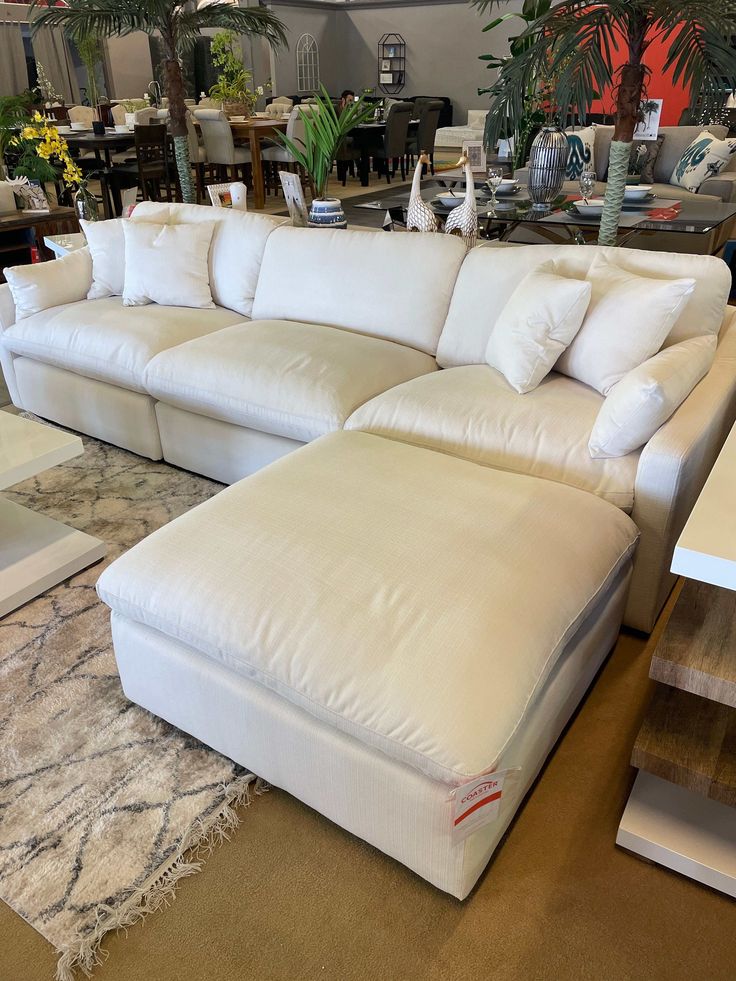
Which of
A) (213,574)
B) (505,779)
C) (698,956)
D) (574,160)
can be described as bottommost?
(698,956)

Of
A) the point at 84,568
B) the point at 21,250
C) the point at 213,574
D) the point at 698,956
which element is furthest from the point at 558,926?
the point at 21,250

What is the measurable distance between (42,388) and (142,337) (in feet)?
2.10

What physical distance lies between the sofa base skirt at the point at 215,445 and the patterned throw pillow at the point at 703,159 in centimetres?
411

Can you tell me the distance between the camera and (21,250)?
466 centimetres

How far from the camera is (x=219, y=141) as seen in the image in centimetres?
730

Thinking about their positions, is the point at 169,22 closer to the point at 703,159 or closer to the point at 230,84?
the point at 703,159

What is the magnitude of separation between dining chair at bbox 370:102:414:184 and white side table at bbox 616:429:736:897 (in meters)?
7.89

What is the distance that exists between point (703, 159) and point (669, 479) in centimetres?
423

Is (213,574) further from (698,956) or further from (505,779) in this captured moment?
(698,956)

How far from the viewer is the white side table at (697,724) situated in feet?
3.99

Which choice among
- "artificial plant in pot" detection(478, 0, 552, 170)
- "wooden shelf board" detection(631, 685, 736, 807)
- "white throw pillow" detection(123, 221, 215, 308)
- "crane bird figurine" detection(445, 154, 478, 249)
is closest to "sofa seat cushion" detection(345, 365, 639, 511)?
"wooden shelf board" detection(631, 685, 736, 807)

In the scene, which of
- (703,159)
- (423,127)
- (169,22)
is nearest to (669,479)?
(169,22)

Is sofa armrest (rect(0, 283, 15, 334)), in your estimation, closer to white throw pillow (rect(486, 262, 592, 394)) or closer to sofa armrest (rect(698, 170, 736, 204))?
white throw pillow (rect(486, 262, 592, 394))

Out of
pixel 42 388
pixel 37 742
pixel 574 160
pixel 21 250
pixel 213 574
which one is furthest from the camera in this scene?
pixel 574 160
